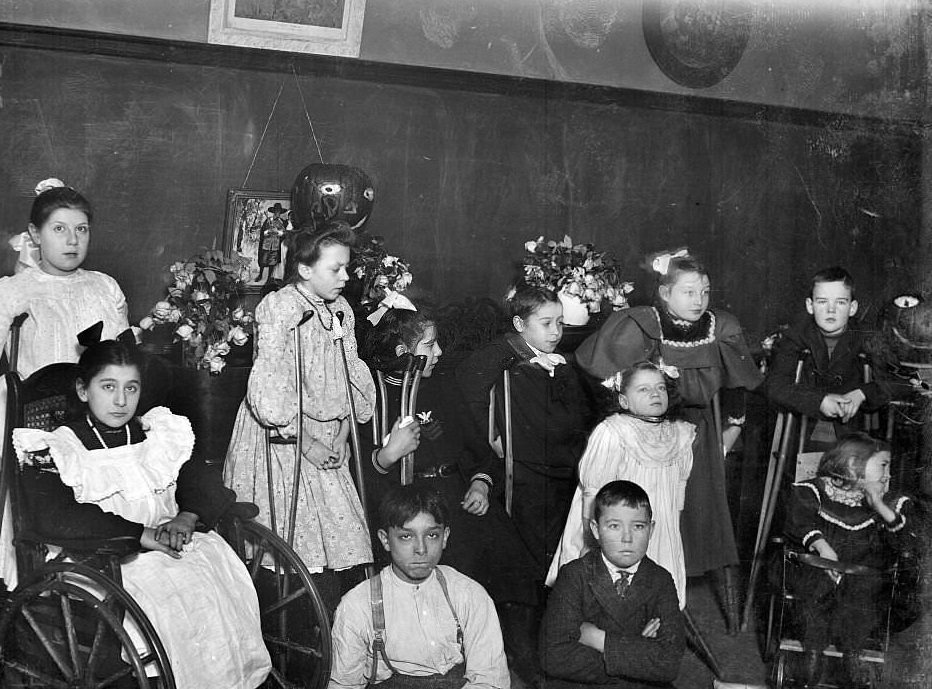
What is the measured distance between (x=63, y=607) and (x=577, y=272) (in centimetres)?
192

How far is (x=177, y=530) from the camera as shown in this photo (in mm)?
2953

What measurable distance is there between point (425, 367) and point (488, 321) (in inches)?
10.9

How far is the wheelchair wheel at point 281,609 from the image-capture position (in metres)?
3.12

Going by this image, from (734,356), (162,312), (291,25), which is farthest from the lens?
(734,356)

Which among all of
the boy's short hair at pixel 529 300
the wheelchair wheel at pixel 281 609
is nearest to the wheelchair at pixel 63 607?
the wheelchair wheel at pixel 281 609

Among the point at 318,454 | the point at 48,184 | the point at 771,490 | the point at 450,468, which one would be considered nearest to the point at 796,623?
the point at 771,490

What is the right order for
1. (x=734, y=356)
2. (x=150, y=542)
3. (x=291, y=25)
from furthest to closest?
(x=734, y=356)
(x=291, y=25)
(x=150, y=542)

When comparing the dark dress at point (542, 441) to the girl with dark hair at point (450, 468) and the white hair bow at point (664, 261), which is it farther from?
the white hair bow at point (664, 261)

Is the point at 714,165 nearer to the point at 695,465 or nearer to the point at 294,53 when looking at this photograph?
the point at 695,465

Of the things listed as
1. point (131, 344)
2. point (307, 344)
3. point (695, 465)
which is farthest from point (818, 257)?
point (131, 344)

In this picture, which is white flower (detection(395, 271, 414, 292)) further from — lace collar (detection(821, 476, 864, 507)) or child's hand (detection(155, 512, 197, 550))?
lace collar (detection(821, 476, 864, 507))

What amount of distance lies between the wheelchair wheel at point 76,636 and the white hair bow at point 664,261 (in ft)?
6.60

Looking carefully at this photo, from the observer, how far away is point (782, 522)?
3.63 metres

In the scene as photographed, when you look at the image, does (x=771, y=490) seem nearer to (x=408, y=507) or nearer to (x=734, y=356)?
(x=734, y=356)
